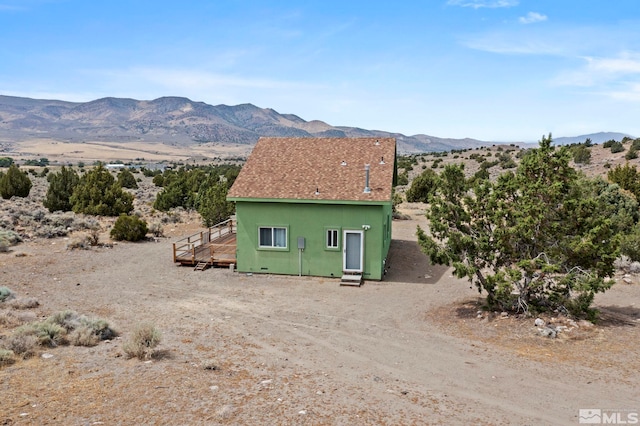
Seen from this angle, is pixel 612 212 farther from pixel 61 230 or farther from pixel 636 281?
pixel 61 230

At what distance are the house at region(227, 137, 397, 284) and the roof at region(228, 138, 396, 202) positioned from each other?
40 millimetres

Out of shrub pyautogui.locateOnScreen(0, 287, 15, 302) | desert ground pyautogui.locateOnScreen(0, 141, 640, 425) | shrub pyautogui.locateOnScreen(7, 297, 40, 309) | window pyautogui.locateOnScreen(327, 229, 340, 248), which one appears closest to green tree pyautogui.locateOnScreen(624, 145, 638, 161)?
desert ground pyautogui.locateOnScreen(0, 141, 640, 425)

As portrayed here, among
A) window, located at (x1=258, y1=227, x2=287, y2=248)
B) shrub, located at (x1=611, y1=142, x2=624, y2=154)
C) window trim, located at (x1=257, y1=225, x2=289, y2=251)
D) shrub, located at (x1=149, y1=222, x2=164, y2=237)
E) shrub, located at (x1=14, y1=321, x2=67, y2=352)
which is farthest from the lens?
shrub, located at (x1=611, y1=142, x2=624, y2=154)

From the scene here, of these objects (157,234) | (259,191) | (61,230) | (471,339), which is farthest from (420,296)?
(61,230)

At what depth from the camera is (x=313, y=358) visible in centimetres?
1090

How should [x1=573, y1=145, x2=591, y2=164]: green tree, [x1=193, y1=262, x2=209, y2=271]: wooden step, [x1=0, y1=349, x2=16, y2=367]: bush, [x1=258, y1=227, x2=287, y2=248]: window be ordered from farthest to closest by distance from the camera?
[x1=573, y1=145, x2=591, y2=164]: green tree < [x1=193, y1=262, x2=209, y2=271]: wooden step < [x1=258, y1=227, x2=287, y2=248]: window < [x1=0, y1=349, x2=16, y2=367]: bush

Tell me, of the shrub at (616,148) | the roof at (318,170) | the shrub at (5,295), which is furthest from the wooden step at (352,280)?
the shrub at (616,148)

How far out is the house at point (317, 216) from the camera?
18469 millimetres

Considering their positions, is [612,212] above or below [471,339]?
above

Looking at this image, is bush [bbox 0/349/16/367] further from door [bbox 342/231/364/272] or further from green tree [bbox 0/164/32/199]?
green tree [bbox 0/164/32/199]

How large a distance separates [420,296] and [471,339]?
14.9 feet

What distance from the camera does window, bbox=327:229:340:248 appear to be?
61.7 ft

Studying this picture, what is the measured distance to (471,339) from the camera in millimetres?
12312

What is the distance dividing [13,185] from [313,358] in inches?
1583
